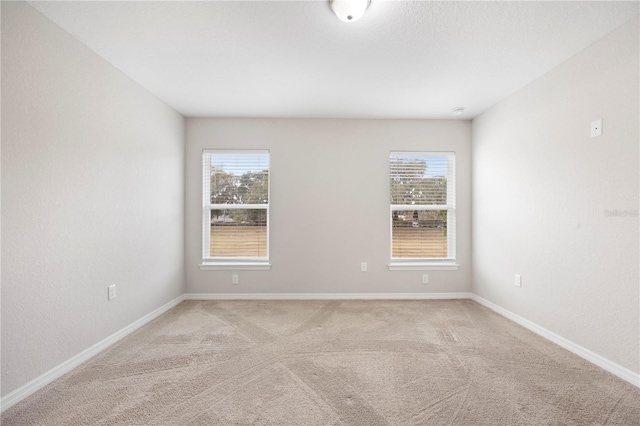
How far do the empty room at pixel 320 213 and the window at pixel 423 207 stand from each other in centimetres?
3

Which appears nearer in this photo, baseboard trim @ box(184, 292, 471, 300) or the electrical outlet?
the electrical outlet

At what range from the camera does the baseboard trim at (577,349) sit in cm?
181

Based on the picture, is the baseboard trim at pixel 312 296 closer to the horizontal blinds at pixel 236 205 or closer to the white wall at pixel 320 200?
the white wall at pixel 320 200

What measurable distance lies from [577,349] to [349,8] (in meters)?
3.05

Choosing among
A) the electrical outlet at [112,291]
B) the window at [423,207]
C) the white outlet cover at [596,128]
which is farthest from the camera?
the window at [423,207]

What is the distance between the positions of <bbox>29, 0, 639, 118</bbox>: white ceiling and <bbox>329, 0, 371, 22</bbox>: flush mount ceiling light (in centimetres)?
8

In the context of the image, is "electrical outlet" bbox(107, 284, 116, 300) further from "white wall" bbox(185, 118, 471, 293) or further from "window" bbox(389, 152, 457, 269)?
"window" bbox(389, 152, 457, 269)

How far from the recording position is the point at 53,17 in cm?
176

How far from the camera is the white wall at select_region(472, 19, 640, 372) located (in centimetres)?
183

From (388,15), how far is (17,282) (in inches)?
111

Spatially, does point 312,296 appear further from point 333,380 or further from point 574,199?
point 574,199

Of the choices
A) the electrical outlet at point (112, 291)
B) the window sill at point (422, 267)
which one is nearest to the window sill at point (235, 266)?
the electrical outlet at point (112, 291)

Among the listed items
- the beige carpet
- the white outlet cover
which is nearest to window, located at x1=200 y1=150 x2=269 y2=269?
the beige carpet

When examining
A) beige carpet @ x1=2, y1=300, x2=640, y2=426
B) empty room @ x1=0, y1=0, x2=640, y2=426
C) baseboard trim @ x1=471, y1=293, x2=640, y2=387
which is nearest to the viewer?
beige carpet @ x1=2, y1=300, x2=640, y2=426
